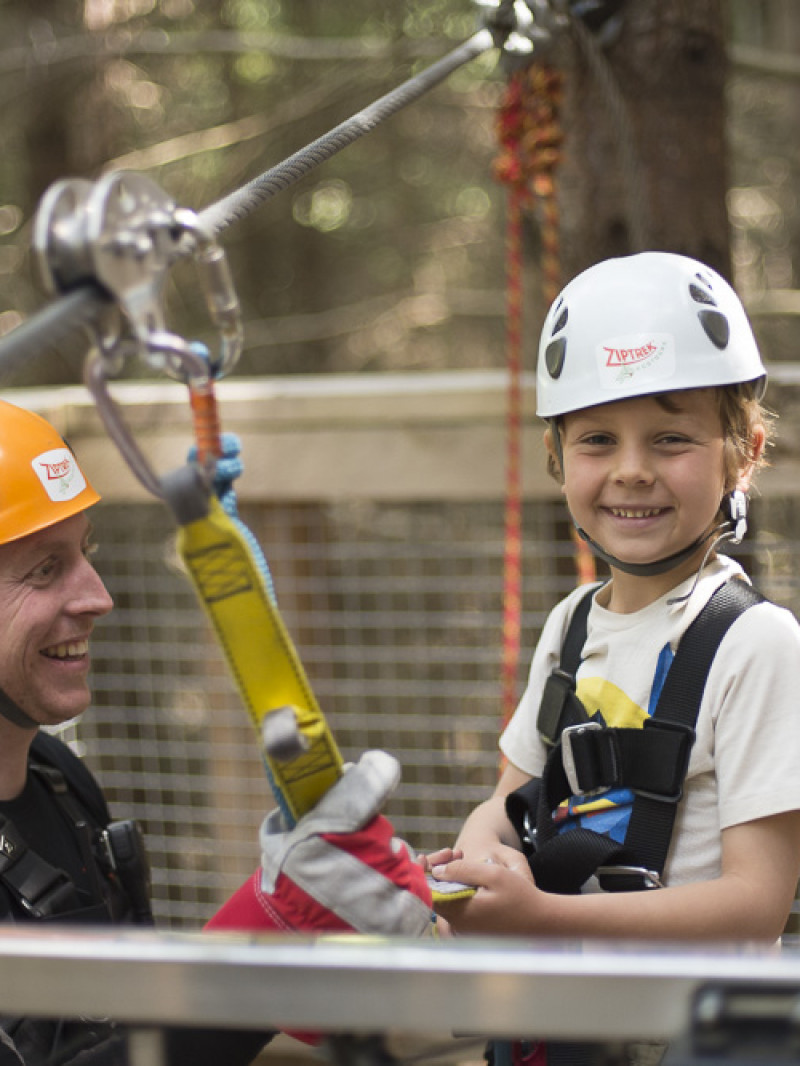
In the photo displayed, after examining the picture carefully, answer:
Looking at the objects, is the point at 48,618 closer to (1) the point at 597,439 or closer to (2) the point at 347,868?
(1) the point at 597,439

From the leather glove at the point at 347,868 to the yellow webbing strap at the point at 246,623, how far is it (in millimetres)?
63

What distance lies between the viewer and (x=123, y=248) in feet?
2.72

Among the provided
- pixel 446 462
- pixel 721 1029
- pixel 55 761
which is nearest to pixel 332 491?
pixel 446 462

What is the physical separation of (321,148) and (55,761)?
1.13 meters

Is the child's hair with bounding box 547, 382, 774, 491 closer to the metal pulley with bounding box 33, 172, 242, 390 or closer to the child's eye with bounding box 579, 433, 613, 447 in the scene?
the child's eye with bounding box 579, 433, 613, 447

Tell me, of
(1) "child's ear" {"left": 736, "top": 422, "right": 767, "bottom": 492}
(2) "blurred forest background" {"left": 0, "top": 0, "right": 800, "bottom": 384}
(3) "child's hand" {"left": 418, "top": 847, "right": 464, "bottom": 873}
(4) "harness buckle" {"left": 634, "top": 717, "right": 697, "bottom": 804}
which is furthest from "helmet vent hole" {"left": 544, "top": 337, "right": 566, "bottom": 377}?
(2) "blurred forest background" {"left": 0, "top": 0, "right": 800, "bottom": 384}

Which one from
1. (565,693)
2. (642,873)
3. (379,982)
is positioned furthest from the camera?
(565,693)

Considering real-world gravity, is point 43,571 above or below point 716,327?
below

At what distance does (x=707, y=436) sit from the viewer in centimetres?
151

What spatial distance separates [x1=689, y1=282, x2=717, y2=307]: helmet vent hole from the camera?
1.57m

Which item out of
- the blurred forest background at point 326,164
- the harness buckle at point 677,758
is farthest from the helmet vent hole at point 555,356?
the blurred forest background at point 326,164

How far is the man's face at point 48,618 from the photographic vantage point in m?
1.84

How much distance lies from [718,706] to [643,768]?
0.38 ft

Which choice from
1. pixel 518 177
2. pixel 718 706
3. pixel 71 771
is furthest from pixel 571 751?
pixel 518 177
